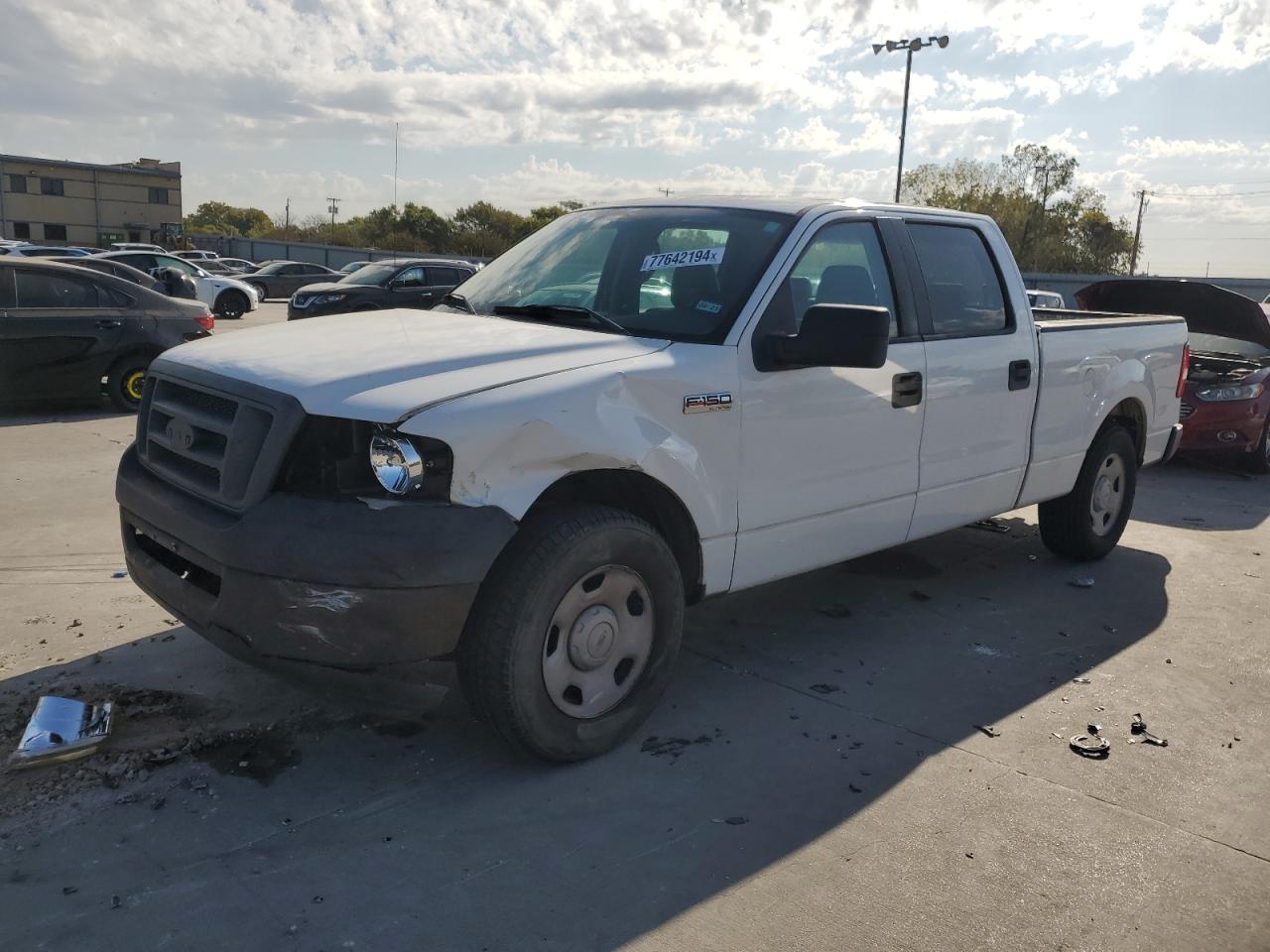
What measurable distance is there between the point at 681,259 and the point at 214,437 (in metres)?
1.86

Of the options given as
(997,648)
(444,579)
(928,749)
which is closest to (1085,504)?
(997,648)

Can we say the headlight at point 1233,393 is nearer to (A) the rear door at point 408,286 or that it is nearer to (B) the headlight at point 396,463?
(B) the headlight at point 396,463

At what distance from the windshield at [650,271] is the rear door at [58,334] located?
6963 mm

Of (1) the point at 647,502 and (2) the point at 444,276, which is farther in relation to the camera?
(2) the point at 444,276

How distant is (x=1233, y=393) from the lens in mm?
9352

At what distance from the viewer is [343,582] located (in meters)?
2.92

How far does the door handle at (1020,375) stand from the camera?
5027 millimetres

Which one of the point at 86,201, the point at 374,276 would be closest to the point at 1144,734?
the point at 374,276

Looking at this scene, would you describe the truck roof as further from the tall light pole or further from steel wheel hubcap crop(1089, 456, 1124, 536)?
the tall light pole

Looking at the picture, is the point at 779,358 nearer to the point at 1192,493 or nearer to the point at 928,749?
the point at 928,749

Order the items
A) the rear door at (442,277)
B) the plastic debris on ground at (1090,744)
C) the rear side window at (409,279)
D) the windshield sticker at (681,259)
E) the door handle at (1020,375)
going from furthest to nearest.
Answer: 1. the rear door at (442,277)
2. the rear side window at (409,279)
3. the door handle at (1020,375)
4. the windshield sticker at (681,259)
5. the plastic debris on ground at (1090,744)

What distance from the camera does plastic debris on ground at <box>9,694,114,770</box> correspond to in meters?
3.31

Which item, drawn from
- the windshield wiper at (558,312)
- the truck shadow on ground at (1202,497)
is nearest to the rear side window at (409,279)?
the truck shadow on ground at (1202,497)

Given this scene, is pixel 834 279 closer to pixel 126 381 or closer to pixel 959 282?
pixel 959 282
